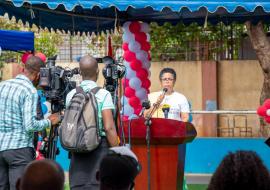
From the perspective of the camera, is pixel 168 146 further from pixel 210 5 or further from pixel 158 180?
pixel 210 5

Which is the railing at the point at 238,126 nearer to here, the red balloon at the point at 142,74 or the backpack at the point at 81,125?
the red balloon at the point at 142,74

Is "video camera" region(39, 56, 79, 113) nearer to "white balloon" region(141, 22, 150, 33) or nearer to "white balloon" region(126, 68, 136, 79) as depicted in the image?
"white balloon" region(126, 68, 136, 79)

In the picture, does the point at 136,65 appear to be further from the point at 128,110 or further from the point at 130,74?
the point at 128,110

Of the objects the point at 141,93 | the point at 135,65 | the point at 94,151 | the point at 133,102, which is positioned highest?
the point at 135,65

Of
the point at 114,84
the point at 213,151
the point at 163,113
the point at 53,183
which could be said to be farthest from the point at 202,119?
the point at 53,183

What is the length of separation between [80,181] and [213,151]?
21.6 feet

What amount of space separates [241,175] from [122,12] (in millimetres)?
7283

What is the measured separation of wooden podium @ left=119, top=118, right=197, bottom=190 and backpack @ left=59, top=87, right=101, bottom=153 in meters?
1.61

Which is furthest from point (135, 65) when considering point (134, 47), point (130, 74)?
point (134, 47)

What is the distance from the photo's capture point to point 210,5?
820 centimetres

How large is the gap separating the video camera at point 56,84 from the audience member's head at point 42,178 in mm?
3471

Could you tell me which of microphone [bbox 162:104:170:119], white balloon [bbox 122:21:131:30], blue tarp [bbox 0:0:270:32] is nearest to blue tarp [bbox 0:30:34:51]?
blue tarp [bbox 0:0:270:32]

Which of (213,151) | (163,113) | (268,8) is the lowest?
(213,151)

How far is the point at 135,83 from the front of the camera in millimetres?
10414
